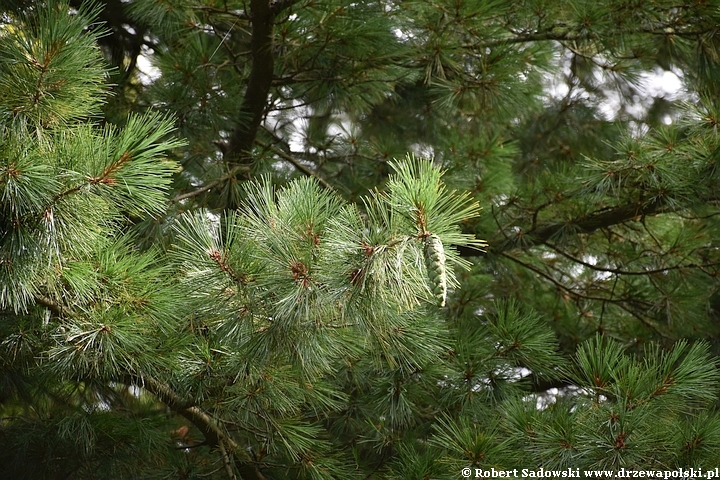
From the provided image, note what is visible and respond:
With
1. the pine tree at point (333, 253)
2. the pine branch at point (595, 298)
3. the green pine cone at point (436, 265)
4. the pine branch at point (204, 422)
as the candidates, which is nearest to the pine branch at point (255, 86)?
the pine tree at point (333, 253)

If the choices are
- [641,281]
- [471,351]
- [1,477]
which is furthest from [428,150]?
[1,477]

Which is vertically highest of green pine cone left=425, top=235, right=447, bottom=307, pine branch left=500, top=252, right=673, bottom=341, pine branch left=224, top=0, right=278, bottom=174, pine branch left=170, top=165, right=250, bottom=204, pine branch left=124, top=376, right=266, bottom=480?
pine branch left=224, top=0, right=278, bottom=174

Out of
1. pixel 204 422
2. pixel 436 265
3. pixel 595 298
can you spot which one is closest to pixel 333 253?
pixel 436 265

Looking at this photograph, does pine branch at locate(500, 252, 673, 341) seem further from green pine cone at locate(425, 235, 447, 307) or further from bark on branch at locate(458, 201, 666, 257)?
green pine cone at locate(425, 235, 447, 307)

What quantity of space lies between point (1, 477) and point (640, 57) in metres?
2.38

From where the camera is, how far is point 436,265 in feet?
3.85

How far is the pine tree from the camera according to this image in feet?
4.43

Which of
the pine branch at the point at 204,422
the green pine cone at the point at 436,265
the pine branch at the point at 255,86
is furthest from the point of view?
the pine branch at the point at 255,86

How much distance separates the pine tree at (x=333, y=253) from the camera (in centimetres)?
135

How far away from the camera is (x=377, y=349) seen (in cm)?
165

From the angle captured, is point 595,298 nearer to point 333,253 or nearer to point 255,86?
point 255,86

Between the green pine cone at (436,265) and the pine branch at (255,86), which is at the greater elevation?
the pine branch at (255,86)

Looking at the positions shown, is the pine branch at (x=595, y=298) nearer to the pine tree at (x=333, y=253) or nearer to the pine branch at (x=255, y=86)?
the pine tree at (x=333, y=253)

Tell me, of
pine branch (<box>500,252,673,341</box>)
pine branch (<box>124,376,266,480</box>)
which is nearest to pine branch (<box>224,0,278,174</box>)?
pine branch (<box>124,376,266,480</box>)
